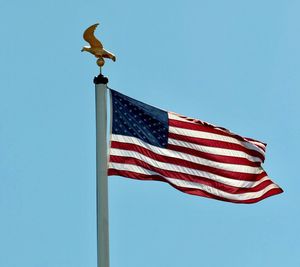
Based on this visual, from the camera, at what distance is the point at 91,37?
60.3 feet

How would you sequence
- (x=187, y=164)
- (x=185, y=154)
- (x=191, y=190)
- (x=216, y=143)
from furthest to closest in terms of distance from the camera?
(x=216, y=143) < (x=185, y=154) < (x=187, y=164) < (x=191, y=190)

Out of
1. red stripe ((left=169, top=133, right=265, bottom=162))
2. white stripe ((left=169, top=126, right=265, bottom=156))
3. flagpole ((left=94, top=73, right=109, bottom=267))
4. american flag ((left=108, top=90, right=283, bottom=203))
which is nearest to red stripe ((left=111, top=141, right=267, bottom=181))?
american flag ((left=108, top=90, right=283, bottom=203))

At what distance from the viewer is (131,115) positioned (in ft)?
64.6

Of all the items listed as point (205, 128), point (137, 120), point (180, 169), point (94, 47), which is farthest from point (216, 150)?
point (94, 47)

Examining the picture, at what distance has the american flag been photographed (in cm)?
1956

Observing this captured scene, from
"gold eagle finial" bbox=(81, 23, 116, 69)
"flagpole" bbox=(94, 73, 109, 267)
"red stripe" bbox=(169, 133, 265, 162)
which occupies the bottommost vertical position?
"flagpole" bbox=(94, 73, 109, 267)

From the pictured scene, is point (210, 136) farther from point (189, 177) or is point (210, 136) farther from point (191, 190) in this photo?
point (191, 190)

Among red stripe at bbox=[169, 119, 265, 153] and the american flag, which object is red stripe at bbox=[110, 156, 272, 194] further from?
red stripe at bbox=[169, 119, 265, 153]

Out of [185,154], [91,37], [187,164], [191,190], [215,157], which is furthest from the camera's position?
[215,157]

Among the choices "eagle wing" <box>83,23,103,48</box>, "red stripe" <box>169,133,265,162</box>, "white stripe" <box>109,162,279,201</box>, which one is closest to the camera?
"eagle wing" <box>83,23,103,48</box>

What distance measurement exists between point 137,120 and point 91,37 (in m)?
2.21

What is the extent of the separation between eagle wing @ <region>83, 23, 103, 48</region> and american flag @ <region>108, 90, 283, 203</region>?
4.76 feet

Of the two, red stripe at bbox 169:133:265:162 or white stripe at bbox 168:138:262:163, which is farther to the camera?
red stripe at bbox 169:133:265:162

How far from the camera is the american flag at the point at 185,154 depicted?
1956cm
